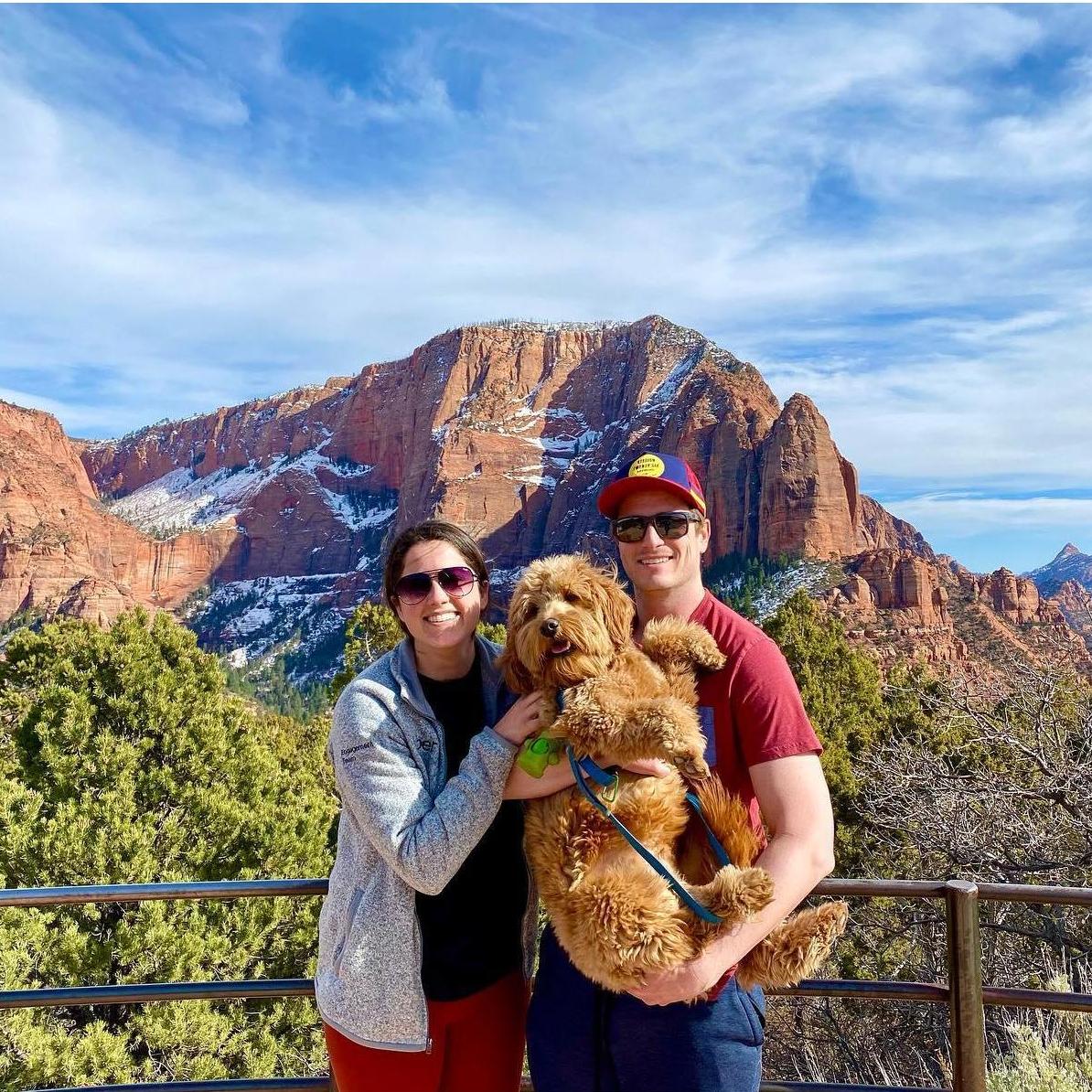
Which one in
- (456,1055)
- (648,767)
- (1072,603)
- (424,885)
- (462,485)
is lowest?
(456,1055)

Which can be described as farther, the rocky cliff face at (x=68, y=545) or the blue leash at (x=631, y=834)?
the rocky cliff face at (x=68, y=545)

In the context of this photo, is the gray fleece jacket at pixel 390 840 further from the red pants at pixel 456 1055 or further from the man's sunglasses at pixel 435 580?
the man's sunglasses at pixel 435 580

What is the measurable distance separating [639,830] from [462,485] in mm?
148151

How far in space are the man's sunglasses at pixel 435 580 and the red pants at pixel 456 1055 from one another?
1.11 m

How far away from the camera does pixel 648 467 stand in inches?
96.6

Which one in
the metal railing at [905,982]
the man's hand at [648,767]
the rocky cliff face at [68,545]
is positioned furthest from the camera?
the rocky cliff face at [68,545]

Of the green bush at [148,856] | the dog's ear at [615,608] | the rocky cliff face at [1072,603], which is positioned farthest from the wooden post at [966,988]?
the rocky cliff face at [1072,603]

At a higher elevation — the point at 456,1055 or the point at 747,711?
the point at 747,711

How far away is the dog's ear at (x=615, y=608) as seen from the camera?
2443 millimetres

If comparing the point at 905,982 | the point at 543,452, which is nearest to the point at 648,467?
the point at 905,982

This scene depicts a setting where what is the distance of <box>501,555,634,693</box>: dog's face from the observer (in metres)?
2.32

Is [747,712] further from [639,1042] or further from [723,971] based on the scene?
[639,1042]

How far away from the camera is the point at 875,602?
7081 cm

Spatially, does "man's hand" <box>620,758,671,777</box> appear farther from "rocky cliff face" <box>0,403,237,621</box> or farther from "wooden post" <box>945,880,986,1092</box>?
"rocky cliff face" <box>0,403,237,621</box>
